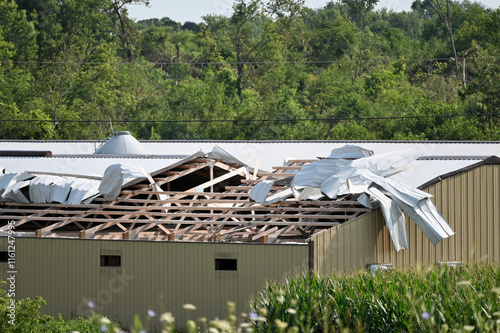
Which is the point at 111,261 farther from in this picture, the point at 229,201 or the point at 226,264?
the point at 229,201

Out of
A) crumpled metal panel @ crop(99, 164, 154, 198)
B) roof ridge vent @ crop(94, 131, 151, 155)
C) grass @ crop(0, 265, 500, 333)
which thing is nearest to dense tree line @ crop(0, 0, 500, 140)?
roof ridge vent @ crop(94, 131, 151, 155)

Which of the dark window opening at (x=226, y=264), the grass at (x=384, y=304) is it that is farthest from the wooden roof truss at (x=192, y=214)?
the grass at (x=384, y=304)

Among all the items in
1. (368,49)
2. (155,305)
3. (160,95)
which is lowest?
(155,305)

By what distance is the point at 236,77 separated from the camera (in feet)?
237

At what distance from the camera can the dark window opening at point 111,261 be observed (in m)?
20.2

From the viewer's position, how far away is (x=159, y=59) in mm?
77812

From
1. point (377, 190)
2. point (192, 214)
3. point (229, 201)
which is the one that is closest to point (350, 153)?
point (377, 190)

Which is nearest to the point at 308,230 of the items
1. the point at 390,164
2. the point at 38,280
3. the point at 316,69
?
the point at 390,164

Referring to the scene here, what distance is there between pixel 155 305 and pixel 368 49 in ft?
200

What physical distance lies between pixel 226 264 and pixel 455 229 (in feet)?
18.5

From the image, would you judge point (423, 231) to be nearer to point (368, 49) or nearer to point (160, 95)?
point (160, 95)

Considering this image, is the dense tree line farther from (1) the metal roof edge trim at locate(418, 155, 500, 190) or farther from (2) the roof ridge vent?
(1) the metal roof edge trim at locate(418, 155, 500, 190)

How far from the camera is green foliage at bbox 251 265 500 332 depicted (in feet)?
40.1

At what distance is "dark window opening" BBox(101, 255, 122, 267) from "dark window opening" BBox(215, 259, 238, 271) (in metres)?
2.43
